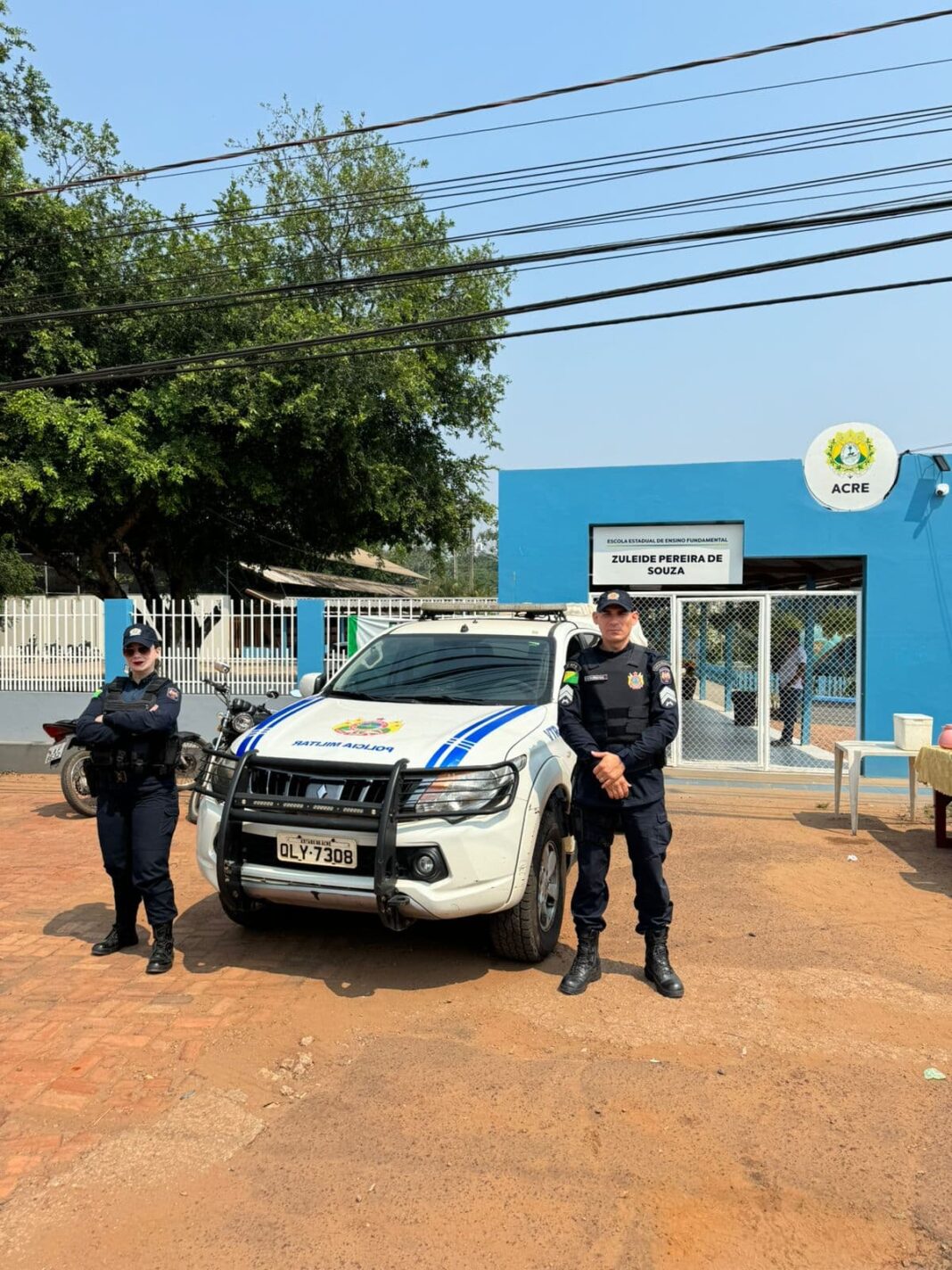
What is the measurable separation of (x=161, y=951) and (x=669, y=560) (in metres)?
8.29

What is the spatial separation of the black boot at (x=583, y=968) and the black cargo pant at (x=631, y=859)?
5cm

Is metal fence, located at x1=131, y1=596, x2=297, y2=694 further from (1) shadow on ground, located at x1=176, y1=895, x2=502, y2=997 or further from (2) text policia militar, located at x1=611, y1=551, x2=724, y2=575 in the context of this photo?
(1) shadow on ground, located at x1=176, y1=895, x2=502, y2=997

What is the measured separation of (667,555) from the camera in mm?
11156

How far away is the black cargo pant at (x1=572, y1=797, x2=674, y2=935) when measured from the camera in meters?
4.12

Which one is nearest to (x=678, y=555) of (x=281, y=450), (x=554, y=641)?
(x=554, y=641)

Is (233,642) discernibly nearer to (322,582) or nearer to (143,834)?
(143,834)

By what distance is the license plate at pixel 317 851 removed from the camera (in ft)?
12.9

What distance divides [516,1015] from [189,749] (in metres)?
5.18

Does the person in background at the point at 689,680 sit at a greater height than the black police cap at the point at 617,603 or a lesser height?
lesser

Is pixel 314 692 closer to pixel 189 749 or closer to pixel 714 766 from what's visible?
pixel 189 749

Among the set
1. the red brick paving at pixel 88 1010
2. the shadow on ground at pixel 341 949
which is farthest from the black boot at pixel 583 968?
the red brick paving at pixel 88 1010

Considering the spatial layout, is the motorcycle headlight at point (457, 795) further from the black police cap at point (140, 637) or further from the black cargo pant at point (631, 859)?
the black police cap at point (140, 637)

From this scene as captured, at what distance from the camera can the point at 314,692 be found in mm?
5691

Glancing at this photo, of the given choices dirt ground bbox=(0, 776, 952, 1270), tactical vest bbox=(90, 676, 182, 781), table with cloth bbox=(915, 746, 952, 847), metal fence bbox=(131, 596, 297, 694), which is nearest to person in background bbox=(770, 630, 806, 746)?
table with cloth bbox=(915, 746, 952, 847)
